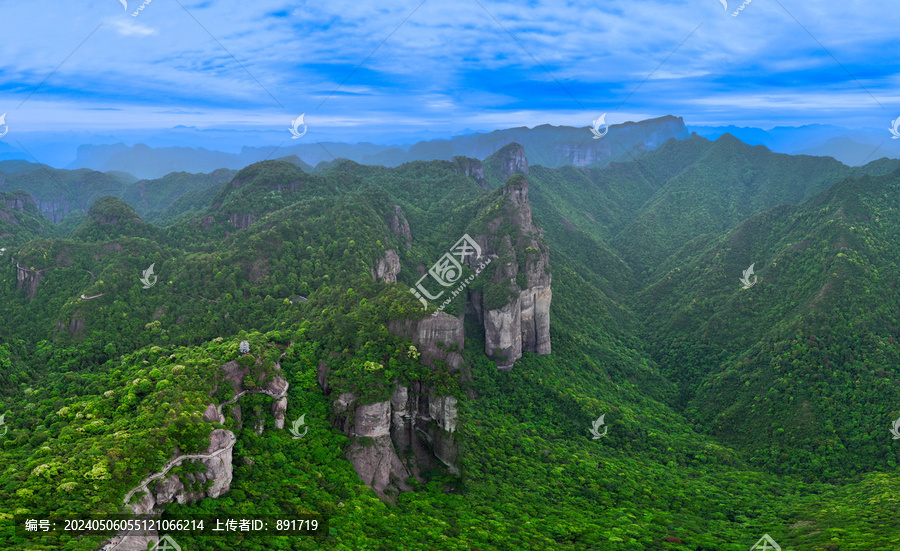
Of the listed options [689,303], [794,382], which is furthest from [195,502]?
[689,303]

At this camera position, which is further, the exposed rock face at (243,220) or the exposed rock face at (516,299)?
the exposed rock face at (243,220)

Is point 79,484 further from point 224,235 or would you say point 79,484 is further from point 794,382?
point 794,382

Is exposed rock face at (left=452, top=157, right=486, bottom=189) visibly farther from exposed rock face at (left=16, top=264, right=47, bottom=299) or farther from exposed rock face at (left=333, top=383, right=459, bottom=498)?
exposed rock face at (left=333, top=383, right=459, bottom=498)
